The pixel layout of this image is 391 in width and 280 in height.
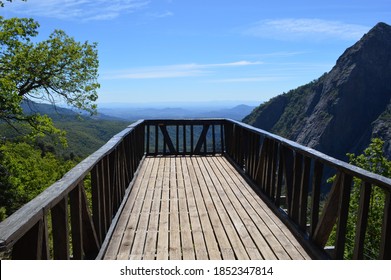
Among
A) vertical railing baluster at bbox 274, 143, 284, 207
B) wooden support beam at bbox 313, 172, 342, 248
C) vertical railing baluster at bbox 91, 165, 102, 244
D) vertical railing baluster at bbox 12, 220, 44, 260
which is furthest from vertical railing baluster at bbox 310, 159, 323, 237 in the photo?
vertical railing baluster at bbox 12, 220, 44, 260

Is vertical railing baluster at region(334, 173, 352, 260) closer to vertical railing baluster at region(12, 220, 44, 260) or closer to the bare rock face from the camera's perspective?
vertical railing baluster at region(12, 220, 44, 260)

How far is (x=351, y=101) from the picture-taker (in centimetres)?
11775

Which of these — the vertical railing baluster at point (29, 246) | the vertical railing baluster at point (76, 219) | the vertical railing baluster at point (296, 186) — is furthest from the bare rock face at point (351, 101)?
the vertical railing baluster at point (29, 246)

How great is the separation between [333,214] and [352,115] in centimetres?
12381

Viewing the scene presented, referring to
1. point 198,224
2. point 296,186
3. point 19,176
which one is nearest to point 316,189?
point 296,186

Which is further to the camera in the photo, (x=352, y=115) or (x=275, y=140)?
(x=352, y=115)

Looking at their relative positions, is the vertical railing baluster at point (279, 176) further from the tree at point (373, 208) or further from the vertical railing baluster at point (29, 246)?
the tree at point (373, 208)

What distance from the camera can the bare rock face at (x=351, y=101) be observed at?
114812mm

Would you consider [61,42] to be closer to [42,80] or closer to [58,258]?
[42,80]

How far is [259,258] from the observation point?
12.0 feet

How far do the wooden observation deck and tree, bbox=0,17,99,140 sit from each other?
9.53 metres

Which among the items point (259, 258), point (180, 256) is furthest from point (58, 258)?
point (259, 258)

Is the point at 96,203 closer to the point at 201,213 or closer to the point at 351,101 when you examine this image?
the point at 201,213

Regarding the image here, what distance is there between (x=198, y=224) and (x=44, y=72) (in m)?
15.7
